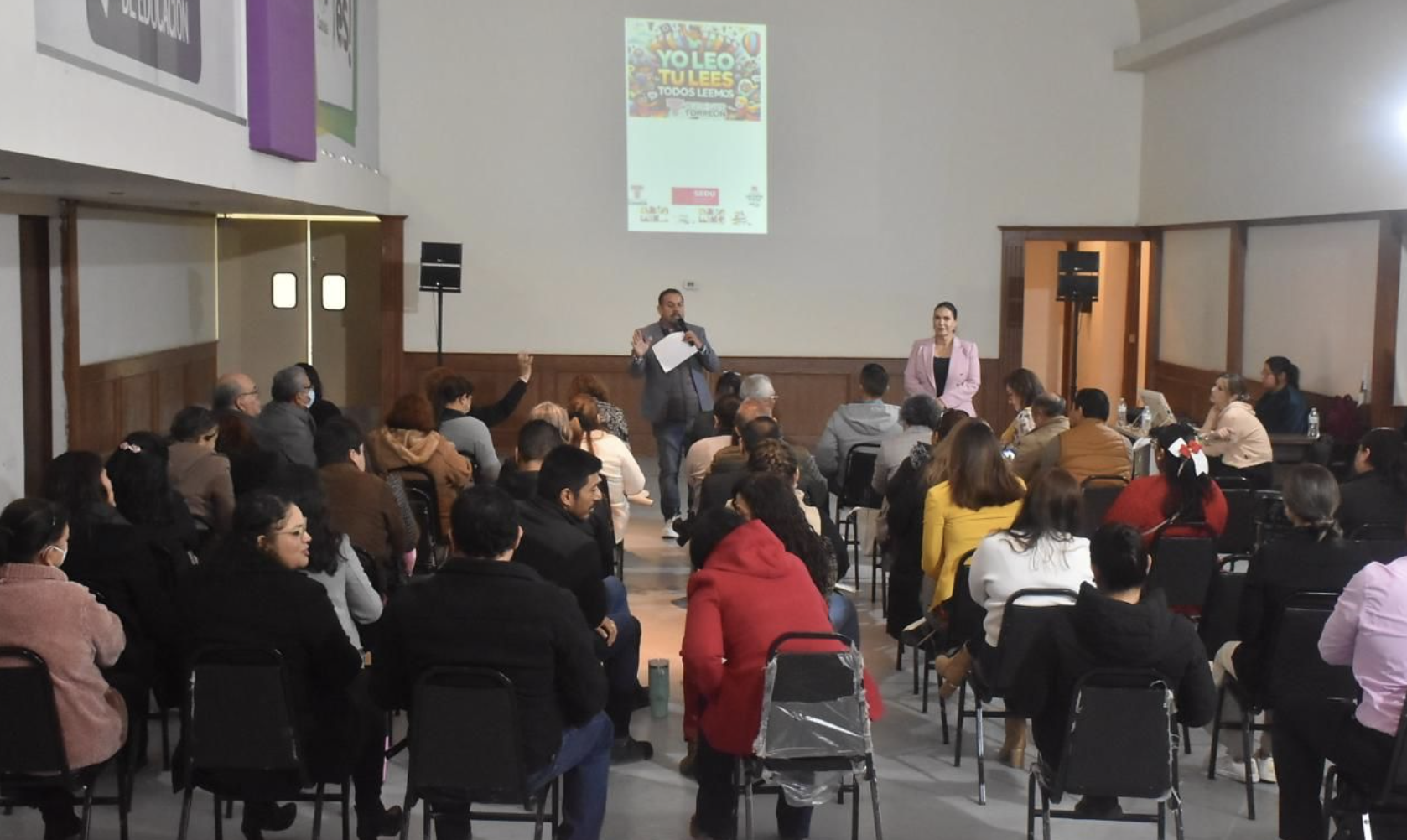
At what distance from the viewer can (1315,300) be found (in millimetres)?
10125

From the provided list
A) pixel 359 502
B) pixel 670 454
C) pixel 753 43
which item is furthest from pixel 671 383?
→ pixel 753 43

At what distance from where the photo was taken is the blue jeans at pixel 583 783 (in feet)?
12.7

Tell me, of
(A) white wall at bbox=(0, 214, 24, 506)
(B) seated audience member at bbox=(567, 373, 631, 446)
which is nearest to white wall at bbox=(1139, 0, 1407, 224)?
(B) seated audience member at bbox=(567, 373, 631, 446)

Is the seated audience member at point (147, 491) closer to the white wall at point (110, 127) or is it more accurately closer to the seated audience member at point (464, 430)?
the white wall at point (110, 127)

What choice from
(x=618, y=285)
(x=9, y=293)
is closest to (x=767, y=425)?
(x=9, y=293)

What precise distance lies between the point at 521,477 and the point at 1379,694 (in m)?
2.81

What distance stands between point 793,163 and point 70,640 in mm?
9621

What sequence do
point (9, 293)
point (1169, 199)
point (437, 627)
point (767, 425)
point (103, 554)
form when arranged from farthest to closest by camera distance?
1. point (1169, 199)
2. point (9, 293)
3. point (767, 425)
4. point (103, 554)
5. point (437, 627)

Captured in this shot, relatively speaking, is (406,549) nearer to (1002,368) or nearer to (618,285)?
(618,285)

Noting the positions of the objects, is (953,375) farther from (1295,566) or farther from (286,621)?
(286,621)

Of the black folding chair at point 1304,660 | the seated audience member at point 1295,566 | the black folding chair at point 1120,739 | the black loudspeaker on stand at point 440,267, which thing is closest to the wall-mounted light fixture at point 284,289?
the black loudspeaker on stand at point 440,267

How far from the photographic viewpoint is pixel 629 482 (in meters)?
6.68

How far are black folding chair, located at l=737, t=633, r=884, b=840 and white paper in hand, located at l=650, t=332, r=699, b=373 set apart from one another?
533cm

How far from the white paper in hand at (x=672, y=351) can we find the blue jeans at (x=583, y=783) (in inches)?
201
